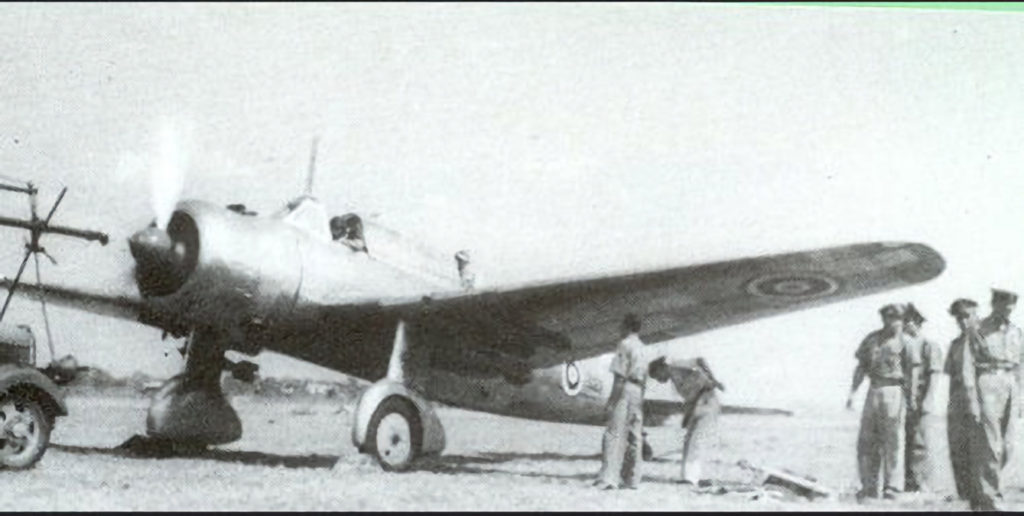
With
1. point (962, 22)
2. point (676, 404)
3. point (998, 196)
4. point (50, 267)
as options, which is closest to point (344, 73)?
point (50, 267)

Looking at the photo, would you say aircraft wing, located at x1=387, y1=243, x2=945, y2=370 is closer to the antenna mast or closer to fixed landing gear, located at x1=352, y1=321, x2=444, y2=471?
fixed landing gear, located at x1=352, y1=321, x2=444, y2=471

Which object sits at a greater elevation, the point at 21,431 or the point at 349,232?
the point at 349,232

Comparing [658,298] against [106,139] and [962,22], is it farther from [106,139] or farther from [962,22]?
[106,139]

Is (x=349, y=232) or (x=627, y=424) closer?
(x=627, y=424)

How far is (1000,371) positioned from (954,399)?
321 mm

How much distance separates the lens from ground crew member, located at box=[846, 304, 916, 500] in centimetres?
631

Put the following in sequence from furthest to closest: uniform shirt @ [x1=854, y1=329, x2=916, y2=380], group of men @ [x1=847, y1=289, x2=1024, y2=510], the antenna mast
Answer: the antenna mast → uniform shirt @ [x1=854, y1=329, x2=916, y2=380] → group of men @ [x1=847, y1=289, x2=1024, y2=510]

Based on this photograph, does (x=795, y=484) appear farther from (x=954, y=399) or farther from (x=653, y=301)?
(x=653, y=301)

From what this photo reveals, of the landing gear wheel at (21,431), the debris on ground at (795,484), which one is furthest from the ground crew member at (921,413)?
the landing gear wheel at (21,431)

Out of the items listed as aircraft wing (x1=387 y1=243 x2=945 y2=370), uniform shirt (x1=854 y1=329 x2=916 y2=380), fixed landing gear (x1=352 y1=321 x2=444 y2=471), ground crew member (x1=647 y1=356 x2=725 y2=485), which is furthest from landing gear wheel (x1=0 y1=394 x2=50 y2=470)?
uniform shirt (x1=854 y1=329 x2=916 y2=380)

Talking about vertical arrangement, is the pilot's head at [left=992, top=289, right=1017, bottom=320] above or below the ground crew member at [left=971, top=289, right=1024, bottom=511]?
above

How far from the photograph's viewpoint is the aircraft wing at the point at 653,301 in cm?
616

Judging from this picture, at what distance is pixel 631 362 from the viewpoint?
259 inches

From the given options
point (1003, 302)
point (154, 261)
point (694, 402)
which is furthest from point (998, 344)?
point (154, 261)
